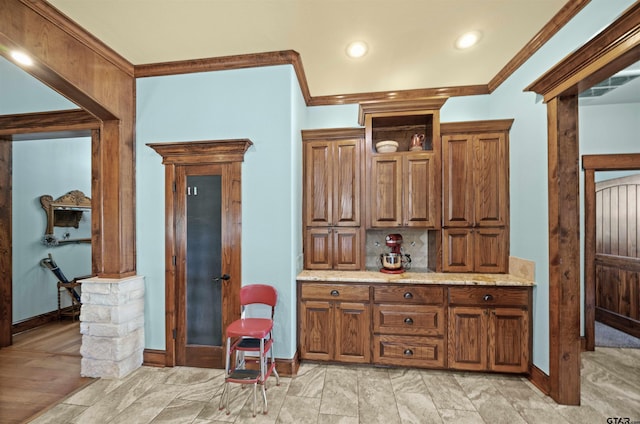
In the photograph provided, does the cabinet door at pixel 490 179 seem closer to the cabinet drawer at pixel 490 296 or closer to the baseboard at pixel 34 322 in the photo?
the cabinet drawer at pixel 490 296

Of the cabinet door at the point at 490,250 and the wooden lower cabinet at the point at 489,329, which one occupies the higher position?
the cabinet door at the point at 490,250

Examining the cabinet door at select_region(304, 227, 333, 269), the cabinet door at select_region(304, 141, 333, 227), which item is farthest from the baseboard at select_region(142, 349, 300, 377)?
the cabinet door at select_region(304, 141, 333, 227)

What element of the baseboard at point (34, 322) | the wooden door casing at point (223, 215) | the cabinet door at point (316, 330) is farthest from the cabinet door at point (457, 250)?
the baseboard at point (34, 322)

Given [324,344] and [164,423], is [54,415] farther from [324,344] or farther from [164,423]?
[324,344]

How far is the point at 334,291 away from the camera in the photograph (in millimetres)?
2641

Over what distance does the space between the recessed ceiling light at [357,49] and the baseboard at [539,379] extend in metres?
3.32

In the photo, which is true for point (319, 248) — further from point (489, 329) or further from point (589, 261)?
point (589, 261)

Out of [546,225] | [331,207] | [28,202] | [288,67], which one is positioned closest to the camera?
[546,225]

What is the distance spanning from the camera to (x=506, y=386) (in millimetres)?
2338

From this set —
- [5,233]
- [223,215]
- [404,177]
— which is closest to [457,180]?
[404,177]

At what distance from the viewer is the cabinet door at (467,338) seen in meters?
2.47

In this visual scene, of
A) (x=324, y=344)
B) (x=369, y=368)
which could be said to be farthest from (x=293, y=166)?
(x=369, y=368)

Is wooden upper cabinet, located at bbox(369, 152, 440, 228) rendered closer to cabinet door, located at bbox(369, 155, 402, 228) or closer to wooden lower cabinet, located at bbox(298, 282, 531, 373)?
cabinet door, located at bbox(369, 155, 402, 228)

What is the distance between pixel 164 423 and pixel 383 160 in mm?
2953
